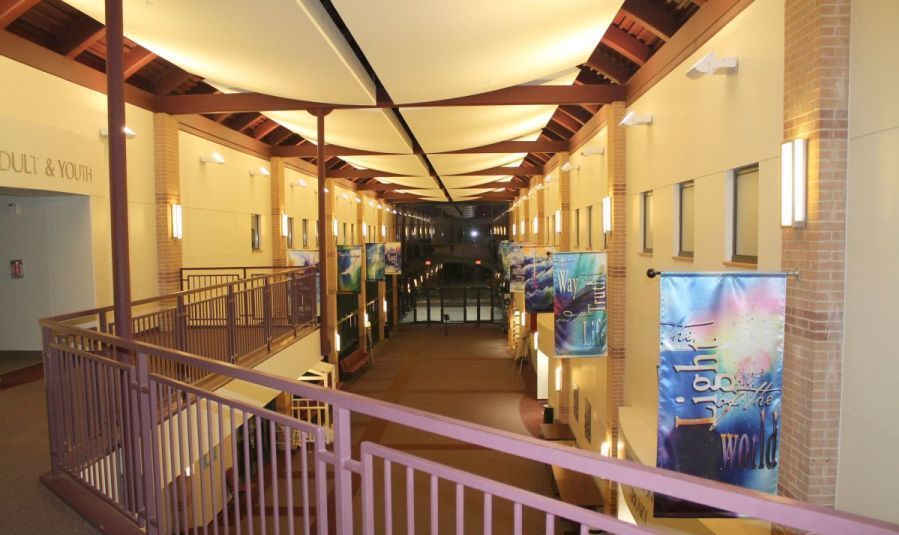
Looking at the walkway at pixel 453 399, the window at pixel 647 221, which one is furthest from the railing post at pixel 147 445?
the window at pixel 647 221

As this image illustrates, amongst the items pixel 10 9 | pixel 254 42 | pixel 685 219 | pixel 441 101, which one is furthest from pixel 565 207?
pixel 10 9

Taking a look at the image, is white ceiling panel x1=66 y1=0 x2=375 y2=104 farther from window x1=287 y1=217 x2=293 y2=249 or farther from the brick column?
window x1=287 y1=217 x2=293 y2=249

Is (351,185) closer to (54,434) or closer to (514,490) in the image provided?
(54,434)

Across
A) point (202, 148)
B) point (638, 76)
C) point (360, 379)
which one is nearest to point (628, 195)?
point (638, 76)

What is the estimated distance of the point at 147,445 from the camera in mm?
3295

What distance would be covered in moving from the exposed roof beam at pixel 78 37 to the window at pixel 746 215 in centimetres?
925

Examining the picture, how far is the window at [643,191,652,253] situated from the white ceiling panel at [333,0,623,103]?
2668 mm

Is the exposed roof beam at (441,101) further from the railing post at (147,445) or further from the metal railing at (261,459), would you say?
the railing post at (147,445)

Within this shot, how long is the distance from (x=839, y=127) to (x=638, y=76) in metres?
6.11

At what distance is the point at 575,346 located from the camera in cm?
999

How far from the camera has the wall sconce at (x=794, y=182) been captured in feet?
15.3

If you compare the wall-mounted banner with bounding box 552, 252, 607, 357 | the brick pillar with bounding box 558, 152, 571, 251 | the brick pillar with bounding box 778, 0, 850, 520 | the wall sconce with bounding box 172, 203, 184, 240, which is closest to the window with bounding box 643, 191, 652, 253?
the wall-mounted banner with bounding box 552, 252, 607, 357

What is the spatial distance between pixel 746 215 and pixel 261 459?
19.1 feet

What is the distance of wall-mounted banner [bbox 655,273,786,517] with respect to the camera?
15.8 ft
